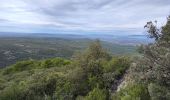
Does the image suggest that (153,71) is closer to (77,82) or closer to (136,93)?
(136,93)

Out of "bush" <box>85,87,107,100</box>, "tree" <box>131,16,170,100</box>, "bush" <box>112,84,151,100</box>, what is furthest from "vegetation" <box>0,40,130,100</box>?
"tree" <box>131,16,170,100</box>

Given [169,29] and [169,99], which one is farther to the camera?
[169,29]

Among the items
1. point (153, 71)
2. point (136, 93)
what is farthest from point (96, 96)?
point (153, 71)

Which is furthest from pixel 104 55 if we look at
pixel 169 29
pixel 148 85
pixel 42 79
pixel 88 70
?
pixel 148 85

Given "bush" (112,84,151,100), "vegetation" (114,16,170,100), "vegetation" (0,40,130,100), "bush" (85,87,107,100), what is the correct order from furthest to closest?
1. "vegetation" (0,40,130,100)
2. "bush" (85,87,107,100)
3. "bush" (112,84,151,100)
4. "vegetation" (114,16,170,100)

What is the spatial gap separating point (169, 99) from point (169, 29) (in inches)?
271

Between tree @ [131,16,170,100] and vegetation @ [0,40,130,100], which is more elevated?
tree @ [131,16,170,100]

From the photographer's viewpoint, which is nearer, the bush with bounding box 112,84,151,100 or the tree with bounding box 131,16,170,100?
the tree with bounding box 131,16,170,100

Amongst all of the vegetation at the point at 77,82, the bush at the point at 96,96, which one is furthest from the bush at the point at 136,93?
the vegetation at the point at 77,82

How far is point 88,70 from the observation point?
105ft

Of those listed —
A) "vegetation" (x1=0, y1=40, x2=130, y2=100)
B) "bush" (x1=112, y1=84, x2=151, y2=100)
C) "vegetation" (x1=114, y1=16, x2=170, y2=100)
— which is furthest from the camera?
"vegetation" (x1=0, y1=40, x2=130, y2=100)

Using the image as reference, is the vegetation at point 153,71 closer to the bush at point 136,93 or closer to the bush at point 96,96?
the bush at point 136,93

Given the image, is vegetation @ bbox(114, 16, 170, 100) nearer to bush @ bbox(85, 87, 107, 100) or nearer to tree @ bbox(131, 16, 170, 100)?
tree @ bbox(131, 16, 170, 100)

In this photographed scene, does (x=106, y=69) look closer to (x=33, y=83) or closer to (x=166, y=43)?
(x=33, y=83)
